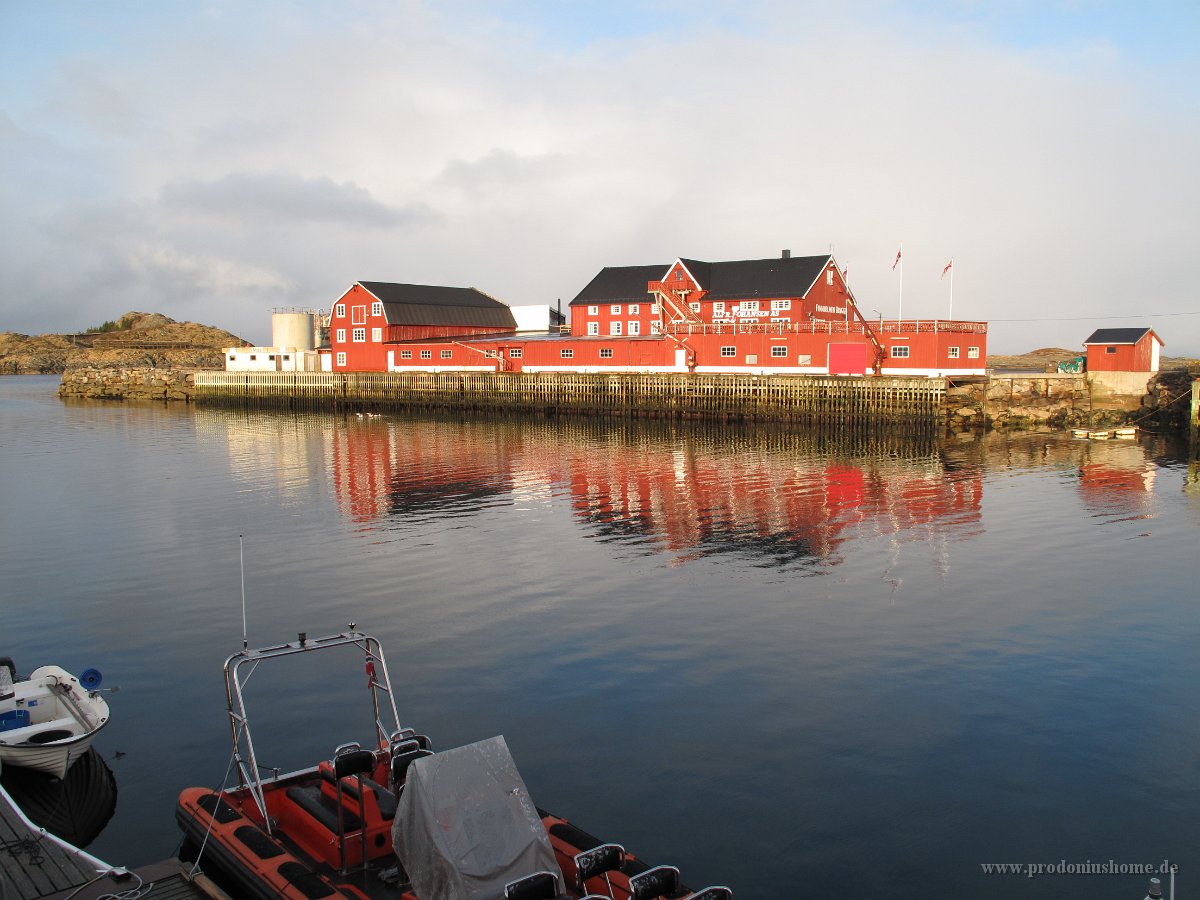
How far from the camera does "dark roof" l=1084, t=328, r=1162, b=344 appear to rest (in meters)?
65.2

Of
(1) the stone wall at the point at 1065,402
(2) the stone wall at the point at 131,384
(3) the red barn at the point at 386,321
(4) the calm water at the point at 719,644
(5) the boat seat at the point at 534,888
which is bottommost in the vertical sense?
A: (4) the calm water at the point at 719,644

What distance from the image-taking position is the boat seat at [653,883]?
29.5ft

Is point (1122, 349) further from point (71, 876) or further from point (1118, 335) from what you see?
point (71, 876)

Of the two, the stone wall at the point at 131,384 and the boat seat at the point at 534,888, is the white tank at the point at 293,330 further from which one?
the boat seat at the point at 534,888

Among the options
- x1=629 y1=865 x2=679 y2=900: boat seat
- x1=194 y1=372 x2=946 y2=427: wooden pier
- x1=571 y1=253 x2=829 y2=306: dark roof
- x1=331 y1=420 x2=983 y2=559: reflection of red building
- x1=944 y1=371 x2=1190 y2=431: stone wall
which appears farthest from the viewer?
x1=571 y1=253 x2=829 y2=306: dark roof

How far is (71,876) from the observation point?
34.5 feet

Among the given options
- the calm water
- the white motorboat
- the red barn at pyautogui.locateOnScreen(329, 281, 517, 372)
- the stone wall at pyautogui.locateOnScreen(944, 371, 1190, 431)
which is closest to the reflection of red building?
the calm water

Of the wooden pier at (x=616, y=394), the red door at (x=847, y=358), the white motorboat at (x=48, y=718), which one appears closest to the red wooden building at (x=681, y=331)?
the red door at (x=847, y=358)

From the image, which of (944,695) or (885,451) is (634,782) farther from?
(885,451)

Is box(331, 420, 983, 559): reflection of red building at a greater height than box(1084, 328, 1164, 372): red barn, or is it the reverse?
box(1084, 328, 1164, 372): red barn

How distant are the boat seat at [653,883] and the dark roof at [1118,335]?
68.4m

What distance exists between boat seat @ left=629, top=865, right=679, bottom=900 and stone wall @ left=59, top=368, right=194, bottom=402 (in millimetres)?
106828

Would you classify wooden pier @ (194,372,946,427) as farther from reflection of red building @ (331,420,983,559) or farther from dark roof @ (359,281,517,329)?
reflection of red building @ (331,420,983,559)

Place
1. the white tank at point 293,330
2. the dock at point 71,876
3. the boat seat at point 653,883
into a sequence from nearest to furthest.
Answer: the boat seat at point 653,883, the dock at point 71,876, the white tank at point 293,330
